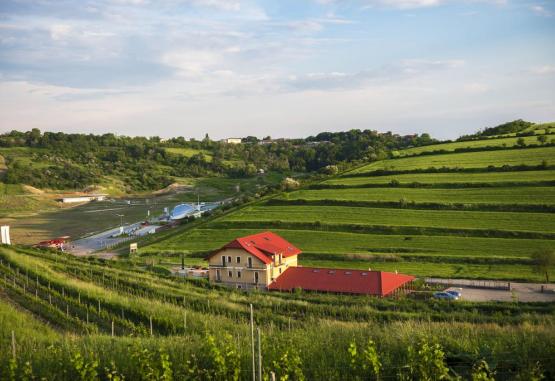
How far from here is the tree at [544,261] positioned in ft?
127

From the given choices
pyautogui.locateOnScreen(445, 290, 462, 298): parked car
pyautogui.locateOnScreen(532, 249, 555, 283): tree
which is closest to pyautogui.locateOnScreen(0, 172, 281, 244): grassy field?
pyautogui.locateOnScreen(445, 290, 462, 298): parked car

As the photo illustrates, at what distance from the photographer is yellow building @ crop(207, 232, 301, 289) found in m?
40.2

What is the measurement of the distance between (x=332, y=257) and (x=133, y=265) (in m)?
18.3

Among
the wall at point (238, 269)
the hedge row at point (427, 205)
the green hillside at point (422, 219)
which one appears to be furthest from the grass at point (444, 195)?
the wall at point (238, 269)

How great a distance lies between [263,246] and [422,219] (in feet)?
66.3

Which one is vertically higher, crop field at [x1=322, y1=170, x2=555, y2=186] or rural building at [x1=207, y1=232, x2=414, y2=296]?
crop field at [x1=322, y1=170, x2=555, y2=186]

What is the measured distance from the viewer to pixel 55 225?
269 ft

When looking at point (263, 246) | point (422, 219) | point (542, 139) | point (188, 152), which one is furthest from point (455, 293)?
point (188, 152)

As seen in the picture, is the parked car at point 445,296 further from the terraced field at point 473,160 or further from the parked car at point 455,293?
the terraced field at point 473,160

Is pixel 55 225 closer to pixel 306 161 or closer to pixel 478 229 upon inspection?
pixel 478 229

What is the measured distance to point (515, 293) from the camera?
119 feet

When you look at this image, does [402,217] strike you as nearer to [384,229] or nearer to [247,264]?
[384,229]

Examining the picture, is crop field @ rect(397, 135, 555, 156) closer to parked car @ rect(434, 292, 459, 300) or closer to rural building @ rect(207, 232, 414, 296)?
rural building @ rect(207, 232, 414, 296)

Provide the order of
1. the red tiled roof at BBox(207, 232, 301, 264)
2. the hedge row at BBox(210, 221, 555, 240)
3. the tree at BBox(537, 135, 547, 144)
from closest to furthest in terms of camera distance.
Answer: the red tiled roof at BBox(207, 232, 301, 264), the hedge row at BBox(210, 221, 555, 240), the tree at BBox(537, 135, 547, 144)
